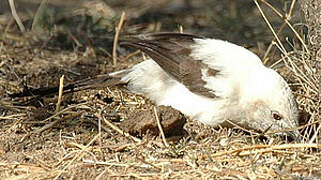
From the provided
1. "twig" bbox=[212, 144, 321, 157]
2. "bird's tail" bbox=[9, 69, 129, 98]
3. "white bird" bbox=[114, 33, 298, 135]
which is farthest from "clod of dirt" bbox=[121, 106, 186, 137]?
"bird's tail" bbox=[9, 69, 129, 98]

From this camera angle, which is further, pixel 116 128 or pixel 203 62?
pixel 203 62

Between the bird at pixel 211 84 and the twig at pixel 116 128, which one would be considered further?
the bird at pixel 211 84

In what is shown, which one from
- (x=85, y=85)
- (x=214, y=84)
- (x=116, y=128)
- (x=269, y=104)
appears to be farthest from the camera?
(x=85, y=85)

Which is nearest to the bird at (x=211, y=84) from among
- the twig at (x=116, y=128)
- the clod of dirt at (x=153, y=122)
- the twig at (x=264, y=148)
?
the twig at (x=264, y=148)

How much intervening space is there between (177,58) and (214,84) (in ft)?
1.34

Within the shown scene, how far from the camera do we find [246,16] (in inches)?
304

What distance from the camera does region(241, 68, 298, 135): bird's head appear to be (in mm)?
4297

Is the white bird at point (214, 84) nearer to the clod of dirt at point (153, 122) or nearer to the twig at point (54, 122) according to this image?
the clod of dirt at point (153, 122)

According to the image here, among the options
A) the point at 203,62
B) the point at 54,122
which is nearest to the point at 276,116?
the point at 203,62

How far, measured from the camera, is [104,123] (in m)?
4.42

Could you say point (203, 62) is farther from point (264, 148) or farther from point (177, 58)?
point (264, 148)

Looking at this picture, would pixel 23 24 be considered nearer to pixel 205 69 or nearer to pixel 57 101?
pixel 57 101

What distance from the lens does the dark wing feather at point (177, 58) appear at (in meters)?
4.71

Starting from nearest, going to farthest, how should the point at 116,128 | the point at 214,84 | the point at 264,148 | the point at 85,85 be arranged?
the point at 264,148, the point at 116,128, the point at 214,84, the point at 85,85
